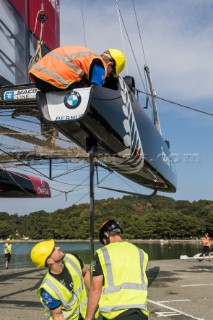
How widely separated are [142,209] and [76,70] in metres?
170

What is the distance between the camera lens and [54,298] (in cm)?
309

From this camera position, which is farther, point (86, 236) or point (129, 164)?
point (86, 236)

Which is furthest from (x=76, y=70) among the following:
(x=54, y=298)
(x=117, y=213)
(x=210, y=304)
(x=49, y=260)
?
(x=117, y=213)

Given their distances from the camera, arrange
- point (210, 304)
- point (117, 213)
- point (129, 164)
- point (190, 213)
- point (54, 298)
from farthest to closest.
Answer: point (190, 213), point (117, 213), point (210, 304), point (129, 164), point (54, 298)

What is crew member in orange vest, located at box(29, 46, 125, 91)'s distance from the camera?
4.15 metres

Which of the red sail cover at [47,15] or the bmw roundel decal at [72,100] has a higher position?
the red sail cover at [47,15]

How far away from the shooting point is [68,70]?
4.17 metres

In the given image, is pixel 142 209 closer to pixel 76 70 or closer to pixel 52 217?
pixel 52 217

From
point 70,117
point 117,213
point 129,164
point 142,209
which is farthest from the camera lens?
point 142,209

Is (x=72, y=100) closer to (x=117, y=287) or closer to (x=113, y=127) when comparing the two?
(x=113, y=127)

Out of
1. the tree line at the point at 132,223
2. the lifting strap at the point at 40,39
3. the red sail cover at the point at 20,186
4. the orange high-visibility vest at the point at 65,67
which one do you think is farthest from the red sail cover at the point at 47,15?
the tree line at the point at 132,223

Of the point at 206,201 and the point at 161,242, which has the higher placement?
the point at 206,201

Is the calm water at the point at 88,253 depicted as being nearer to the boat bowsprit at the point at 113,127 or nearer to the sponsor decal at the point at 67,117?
the boat bowsprit at the point at 113,127

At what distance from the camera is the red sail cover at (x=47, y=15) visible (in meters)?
7.50
